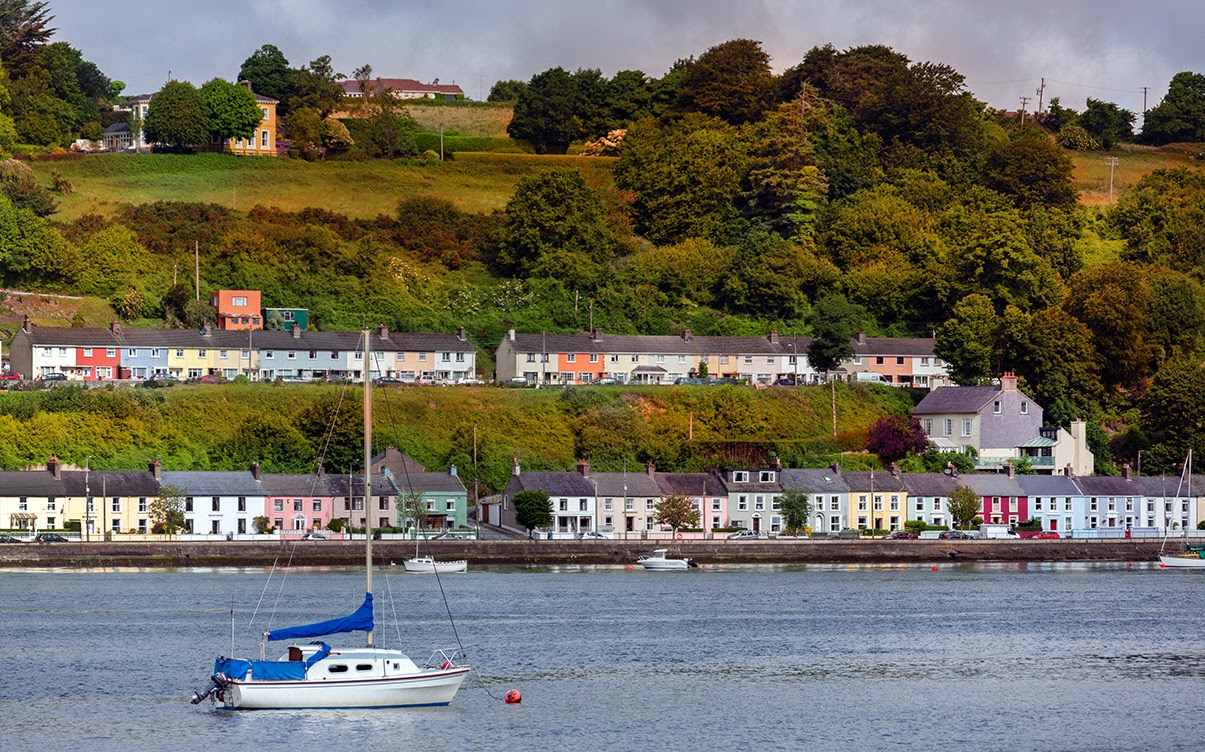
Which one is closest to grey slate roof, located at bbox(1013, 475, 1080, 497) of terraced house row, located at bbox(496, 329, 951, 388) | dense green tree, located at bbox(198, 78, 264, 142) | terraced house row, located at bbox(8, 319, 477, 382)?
terraced house row, located at bbox(496, 329, 951, 388)

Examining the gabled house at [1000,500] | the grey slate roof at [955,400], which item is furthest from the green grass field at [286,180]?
the gabled house at [1000,500]

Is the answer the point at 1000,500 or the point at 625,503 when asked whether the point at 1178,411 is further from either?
the point at 625,503

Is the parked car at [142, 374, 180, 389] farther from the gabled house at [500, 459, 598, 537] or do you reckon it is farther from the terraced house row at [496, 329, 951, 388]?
the gabled house at [500, 459, 598, 537]

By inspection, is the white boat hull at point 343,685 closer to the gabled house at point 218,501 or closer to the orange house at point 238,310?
the gabled house at point 218,501

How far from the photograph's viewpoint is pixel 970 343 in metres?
93.9

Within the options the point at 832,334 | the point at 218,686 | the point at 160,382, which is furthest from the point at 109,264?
the point at 218,686

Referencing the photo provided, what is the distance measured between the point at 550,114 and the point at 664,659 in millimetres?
84294

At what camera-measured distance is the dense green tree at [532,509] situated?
247ft

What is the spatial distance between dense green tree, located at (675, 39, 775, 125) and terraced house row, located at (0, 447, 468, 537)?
49843 millimetres

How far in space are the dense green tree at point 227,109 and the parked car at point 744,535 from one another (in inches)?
2137

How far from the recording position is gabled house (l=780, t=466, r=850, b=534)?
81.6 meters

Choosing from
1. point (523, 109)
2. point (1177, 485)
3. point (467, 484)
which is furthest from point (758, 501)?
point (523, 109)

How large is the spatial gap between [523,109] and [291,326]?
124ft

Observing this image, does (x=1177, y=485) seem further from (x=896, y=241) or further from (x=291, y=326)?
(x=291, y=326)
